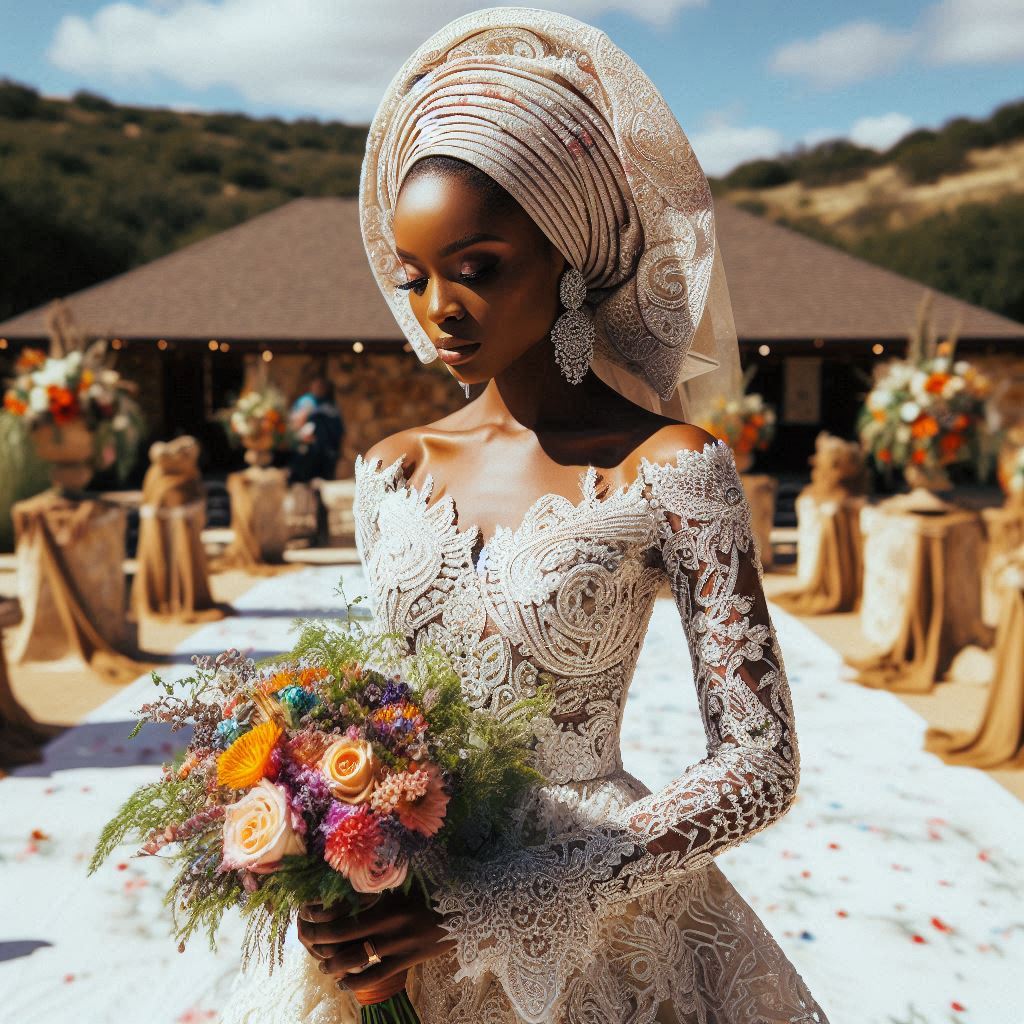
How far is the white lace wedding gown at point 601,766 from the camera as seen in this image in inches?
50.2

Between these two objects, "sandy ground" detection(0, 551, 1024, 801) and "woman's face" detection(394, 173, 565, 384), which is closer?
"woman's face" detection(394, 173, 565, 384)

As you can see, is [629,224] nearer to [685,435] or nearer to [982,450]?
[685,435]

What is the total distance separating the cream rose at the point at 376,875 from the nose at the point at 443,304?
0.74 meters

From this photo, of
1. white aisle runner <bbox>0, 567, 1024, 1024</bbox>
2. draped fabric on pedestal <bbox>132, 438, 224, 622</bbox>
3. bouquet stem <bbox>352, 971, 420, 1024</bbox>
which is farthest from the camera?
draped fabric on pedestal <bbox>132, 438, 224, 622</bbox>

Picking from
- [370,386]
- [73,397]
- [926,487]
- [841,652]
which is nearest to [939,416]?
[926,487]

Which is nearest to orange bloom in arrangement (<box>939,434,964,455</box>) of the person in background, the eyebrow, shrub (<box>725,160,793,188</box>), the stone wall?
the eyebrow

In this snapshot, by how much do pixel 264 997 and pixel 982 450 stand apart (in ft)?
23.8

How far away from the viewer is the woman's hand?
46.8 inches

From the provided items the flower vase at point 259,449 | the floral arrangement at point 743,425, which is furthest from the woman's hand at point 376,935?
the flower vase at point 259,449

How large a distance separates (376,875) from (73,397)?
7.00m

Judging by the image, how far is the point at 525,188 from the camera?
141 cm

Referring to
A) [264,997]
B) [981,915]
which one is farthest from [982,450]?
[264,997]

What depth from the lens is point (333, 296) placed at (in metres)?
17.7

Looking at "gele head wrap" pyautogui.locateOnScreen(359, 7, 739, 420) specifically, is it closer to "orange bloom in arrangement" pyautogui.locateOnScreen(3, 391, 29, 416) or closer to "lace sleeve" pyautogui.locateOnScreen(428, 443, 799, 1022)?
"lace sleeve" pyautogui.locateOnScreen(428, 443, 799, 1022)
